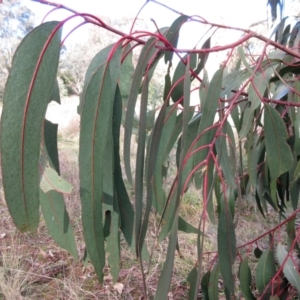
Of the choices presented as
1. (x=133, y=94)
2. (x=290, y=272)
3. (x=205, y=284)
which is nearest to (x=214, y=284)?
(x=205, y=284)

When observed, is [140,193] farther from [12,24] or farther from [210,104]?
[12,24]

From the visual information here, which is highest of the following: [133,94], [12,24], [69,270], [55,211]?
[12,24]

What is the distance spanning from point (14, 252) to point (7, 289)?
1.10 ft

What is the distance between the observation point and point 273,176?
767mm

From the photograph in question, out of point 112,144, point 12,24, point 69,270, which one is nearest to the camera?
point 112,144

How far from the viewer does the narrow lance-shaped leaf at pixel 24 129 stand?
0.43 meters

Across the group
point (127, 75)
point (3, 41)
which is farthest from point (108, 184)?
point (3, 41)

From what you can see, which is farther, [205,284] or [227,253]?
[205,284]

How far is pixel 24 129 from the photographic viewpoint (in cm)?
44

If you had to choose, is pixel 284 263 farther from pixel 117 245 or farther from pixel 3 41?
pixel 3 41

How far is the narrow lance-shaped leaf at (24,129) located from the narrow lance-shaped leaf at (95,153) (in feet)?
0.25

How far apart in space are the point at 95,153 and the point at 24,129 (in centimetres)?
11

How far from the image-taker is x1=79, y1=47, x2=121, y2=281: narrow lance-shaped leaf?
0.50 metres

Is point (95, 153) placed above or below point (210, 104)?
below
